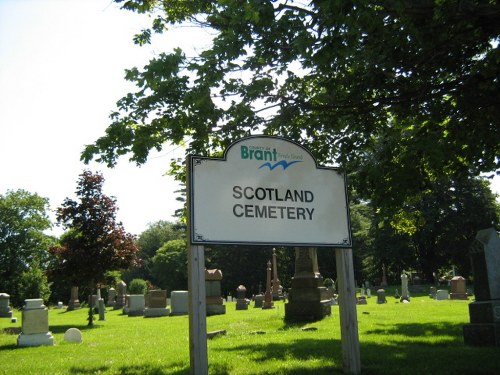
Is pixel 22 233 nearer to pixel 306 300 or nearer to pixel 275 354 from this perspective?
pixel 306 300

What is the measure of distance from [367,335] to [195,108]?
267 inches

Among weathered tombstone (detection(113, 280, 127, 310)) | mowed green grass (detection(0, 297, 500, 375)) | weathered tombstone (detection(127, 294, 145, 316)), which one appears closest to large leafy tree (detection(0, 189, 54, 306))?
weathered tombstone (detection(113, 280, 127, 310))

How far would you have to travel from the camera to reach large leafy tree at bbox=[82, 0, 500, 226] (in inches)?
266

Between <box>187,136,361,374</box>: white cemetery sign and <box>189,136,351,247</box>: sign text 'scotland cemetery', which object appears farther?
<box>189,136,351,247</box>: sign text 'scotland cemetery'

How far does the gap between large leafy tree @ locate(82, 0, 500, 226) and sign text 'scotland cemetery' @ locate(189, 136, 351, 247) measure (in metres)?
1.33

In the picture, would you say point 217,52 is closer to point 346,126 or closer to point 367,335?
point 346,126

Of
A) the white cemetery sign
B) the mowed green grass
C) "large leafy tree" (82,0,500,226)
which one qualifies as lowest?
the mowed green grass

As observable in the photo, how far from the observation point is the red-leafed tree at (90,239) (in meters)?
19.3

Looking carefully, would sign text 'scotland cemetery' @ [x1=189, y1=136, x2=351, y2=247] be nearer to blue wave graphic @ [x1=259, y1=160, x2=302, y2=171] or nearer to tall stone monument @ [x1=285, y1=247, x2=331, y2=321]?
blue wave graphic @ [x1=259, y1=160, x2=302, y2=171]

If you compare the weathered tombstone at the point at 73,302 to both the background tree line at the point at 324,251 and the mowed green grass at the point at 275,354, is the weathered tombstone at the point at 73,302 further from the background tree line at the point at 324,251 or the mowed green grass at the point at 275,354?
the mowed green grass at the point at 275,354

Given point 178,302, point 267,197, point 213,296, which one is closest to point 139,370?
point 267,197

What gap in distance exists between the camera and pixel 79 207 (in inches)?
773

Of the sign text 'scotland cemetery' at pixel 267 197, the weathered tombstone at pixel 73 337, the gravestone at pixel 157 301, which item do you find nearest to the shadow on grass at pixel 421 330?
the sign text 'scotland cemetery' at pixel 267 197

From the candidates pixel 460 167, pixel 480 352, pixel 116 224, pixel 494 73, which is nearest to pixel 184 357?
pixel 480 352
